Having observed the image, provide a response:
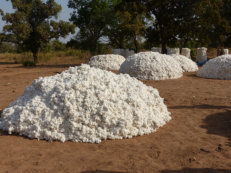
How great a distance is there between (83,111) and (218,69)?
715cm

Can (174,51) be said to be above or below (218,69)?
above

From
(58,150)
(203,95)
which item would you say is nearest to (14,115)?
(58,150)

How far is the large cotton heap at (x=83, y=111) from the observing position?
3809 mm

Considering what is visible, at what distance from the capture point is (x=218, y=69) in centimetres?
952

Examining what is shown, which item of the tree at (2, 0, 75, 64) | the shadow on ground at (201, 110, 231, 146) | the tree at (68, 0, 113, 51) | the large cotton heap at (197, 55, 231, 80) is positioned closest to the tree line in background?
the tree at (2, 0, 75, 64)

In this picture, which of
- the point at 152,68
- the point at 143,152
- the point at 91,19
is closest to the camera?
the point at 143,152

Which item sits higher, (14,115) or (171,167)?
(14,115)

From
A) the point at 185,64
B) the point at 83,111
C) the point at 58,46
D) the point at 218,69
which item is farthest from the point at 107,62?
the point at 58,46

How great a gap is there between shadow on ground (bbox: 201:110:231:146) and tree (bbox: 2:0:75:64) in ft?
51.9

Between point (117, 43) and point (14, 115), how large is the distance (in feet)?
75.0

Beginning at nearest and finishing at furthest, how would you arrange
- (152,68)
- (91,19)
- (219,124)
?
(219,124) < (152,68) < (91,19)

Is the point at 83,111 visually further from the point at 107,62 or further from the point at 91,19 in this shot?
the point at 91,19

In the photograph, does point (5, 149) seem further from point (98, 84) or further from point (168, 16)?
point (168, 16)

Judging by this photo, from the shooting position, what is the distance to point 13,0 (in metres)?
19.2
